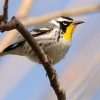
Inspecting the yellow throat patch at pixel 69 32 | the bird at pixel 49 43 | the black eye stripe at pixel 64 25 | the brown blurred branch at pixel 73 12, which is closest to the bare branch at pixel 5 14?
the brown blurred branch at pixel 73 12

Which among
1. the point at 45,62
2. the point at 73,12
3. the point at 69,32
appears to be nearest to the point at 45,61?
the point at 45,62

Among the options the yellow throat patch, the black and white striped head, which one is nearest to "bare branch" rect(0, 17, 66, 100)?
the yellow throat patch

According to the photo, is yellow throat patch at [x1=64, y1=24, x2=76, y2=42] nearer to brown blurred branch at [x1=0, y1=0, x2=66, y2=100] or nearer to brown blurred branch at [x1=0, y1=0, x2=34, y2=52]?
brown blurred branch at [x1=0, y1=0, x2=34, y2=52]

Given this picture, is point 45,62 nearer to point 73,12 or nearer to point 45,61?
point 45,61

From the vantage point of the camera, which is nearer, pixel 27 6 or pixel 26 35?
pixel 26 35

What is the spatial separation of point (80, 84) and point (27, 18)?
543 mm

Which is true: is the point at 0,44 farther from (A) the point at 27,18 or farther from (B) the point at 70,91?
(B) the point at 70,91

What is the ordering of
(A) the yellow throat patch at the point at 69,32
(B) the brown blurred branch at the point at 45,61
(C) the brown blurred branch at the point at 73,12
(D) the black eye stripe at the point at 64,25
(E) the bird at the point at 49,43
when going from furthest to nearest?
(D) the black eye stripe at the point at 64,25 → (A) the yellow throat patch at the point at 69,32 → (E) the bird at the point at 49,43 → (C) the brown blurred branch at the point at 73,12 → (B) the brown blurred branch at the point at 45,61

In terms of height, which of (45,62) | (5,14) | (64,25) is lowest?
(64,25)

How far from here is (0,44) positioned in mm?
1874

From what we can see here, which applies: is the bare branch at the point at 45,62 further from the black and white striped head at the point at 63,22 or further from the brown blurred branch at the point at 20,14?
the black and white striped head at the point at 63,22

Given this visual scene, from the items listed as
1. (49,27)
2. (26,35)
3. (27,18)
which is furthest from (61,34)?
(26,35)

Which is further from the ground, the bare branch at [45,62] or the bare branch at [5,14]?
the bare branch at [5,14]

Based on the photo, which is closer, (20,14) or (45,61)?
(45,61)
